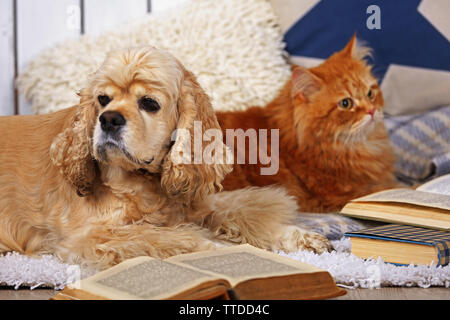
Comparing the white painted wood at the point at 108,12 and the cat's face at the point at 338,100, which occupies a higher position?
the white painted wood at the point at 108,12

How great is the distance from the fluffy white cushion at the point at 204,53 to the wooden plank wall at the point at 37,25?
0.49 ft

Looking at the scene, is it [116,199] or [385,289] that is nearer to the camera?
[385,289]

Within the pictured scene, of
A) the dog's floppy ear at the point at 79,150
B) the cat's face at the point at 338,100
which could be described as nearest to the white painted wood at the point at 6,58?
the dog's floppy ear at the point at 79,150

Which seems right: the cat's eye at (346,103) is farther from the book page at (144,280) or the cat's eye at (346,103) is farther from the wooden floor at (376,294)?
the book page at (144,280)

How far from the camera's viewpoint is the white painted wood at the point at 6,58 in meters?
3.30

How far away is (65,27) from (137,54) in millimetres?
1896

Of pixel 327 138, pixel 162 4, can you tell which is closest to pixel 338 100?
pixel 327 138

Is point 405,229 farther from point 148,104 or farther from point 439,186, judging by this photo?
point 148,104

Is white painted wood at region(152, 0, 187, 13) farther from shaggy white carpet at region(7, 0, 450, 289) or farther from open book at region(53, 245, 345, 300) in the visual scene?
Answer: open book at region(53, 245, 345, 300)

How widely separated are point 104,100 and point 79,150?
0.18m

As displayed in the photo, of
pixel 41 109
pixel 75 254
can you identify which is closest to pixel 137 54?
pixel 75 254
